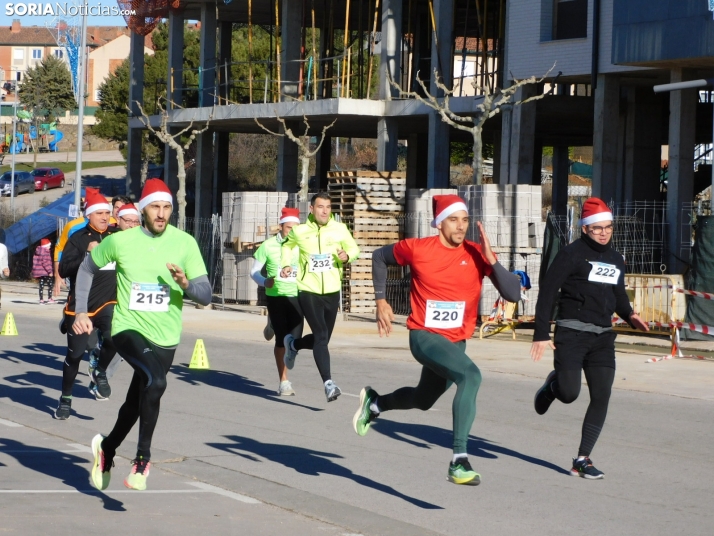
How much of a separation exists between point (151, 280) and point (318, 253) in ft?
15.0

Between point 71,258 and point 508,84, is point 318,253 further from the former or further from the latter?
point 508,84

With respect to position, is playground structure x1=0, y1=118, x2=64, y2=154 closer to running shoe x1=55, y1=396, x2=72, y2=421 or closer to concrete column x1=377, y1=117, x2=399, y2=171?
concrete column x1=377, y1=117, x2=399, y2=171

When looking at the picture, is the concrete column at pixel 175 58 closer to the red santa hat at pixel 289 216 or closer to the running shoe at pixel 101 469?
the red santa hat at pixel 289 216

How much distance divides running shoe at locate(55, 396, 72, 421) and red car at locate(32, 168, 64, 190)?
6505cm

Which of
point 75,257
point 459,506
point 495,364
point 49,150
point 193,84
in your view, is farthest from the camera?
point 49,150

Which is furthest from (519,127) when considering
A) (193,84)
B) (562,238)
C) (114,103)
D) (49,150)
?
(49,150)

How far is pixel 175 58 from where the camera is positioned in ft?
145

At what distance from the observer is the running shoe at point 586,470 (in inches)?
331

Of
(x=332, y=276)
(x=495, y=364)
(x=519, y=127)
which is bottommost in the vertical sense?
(x=495, y=364)

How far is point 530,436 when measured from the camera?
10.4 meters

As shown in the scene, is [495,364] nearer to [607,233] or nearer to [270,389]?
[270,389]

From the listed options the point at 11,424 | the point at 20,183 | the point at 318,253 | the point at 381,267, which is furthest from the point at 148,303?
the point at 20,183

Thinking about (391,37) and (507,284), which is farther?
(391,37)

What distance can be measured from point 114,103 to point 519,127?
4988 centimetres
